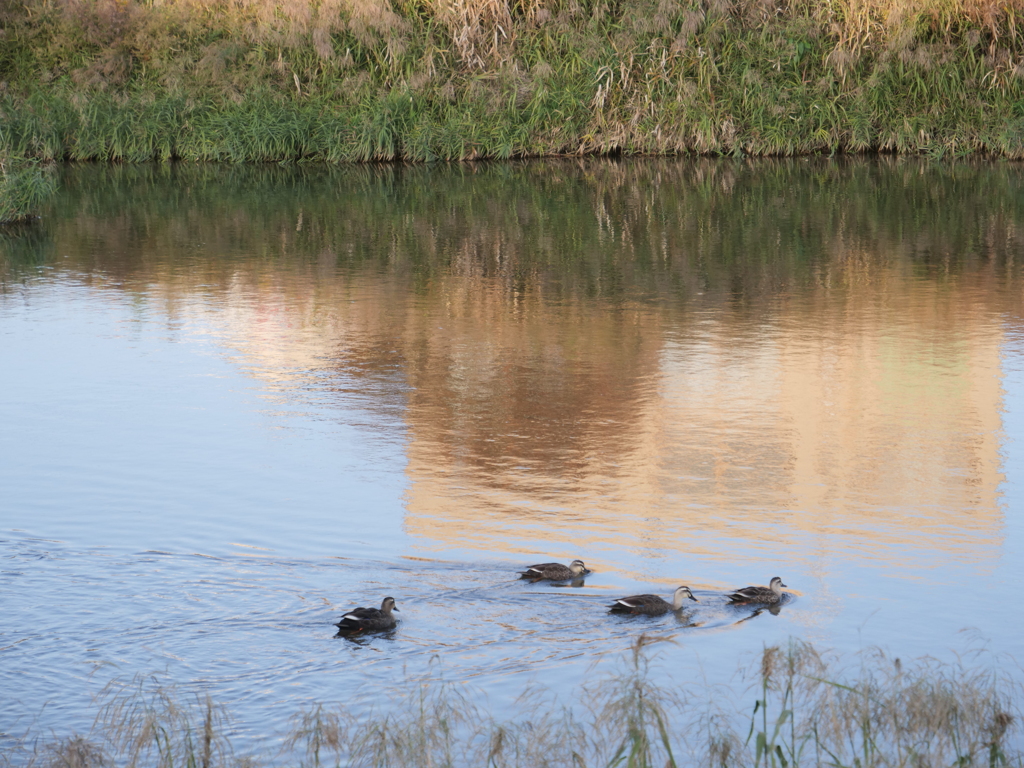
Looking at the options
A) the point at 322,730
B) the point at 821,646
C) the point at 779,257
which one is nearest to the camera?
the point at 322,730

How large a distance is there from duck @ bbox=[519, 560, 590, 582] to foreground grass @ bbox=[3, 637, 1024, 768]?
87 centimetres

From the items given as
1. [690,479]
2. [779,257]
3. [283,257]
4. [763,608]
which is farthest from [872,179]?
[763,608]

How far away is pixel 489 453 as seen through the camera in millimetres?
9344

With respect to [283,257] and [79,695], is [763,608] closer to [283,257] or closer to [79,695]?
[79,695]

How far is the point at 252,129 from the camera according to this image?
93.0 ft

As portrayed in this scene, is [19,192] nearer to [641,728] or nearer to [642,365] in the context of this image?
[642,365]

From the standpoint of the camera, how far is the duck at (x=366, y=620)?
6.37m

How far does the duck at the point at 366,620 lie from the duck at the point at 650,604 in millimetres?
1060

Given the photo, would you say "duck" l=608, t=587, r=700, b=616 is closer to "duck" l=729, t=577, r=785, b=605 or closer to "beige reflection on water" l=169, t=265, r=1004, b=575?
"duck" l=729, t=577, r=785, b=605

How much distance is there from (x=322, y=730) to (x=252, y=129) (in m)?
24.4

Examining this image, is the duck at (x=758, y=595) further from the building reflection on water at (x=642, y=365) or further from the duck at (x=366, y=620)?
the duck at (x=366, y=620)

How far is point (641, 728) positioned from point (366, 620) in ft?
7.07

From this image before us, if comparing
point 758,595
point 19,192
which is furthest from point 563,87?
point 758,595

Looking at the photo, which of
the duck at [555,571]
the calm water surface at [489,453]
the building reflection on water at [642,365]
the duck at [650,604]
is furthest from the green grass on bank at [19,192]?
the duck at [650,604]
